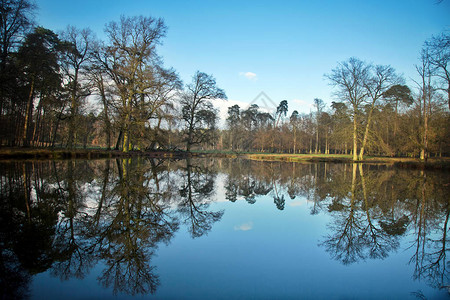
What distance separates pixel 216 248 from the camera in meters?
3.52

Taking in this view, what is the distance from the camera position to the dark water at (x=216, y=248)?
2.51m

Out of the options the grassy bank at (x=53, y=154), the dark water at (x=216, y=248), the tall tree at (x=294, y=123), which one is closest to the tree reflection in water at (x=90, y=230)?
the dark water at (x=216, y=248)

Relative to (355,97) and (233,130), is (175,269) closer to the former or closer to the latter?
(355,97)

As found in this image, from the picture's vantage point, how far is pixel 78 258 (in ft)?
10.2

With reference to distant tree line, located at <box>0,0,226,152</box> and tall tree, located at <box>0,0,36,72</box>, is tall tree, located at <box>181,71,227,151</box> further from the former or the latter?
tall tree, located at <box>0,0,36,72</box>

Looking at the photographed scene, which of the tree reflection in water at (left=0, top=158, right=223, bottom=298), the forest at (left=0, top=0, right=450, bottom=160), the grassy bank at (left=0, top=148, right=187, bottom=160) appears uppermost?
the forest at (left=0, top=0, right=450, bottom=160)

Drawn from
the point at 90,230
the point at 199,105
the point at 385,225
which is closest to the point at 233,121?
the point at 199,105

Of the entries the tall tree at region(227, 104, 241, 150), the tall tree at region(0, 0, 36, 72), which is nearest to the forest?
the tall tree at region(0, 0, 36, 72)

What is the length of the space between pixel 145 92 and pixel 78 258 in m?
24.6

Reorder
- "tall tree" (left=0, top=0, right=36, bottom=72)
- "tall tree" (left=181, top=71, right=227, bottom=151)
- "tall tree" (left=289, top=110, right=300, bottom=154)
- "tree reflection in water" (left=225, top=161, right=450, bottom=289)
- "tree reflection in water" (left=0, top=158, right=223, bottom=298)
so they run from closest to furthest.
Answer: "tree reflection in water" (left=0, top=158, right=223, bottom=298) → "tree reflection in water" (left=225, top=161, right=450, bottom=289) → "tall tree" (left=0, top=0, right=36, bottom=72) → "tall tree" (left=181, top=71, right=227, bottom=151) → "tall tree" (left=289, top=110, right=300, bottom=154)

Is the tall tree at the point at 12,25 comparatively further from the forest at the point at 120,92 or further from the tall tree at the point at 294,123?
the tall tree at the point at 294,123

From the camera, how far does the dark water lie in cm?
251

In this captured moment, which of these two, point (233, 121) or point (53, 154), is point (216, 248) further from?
point (233, 121)

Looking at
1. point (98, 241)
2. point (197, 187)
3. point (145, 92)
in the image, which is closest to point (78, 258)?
point (98, 241)
